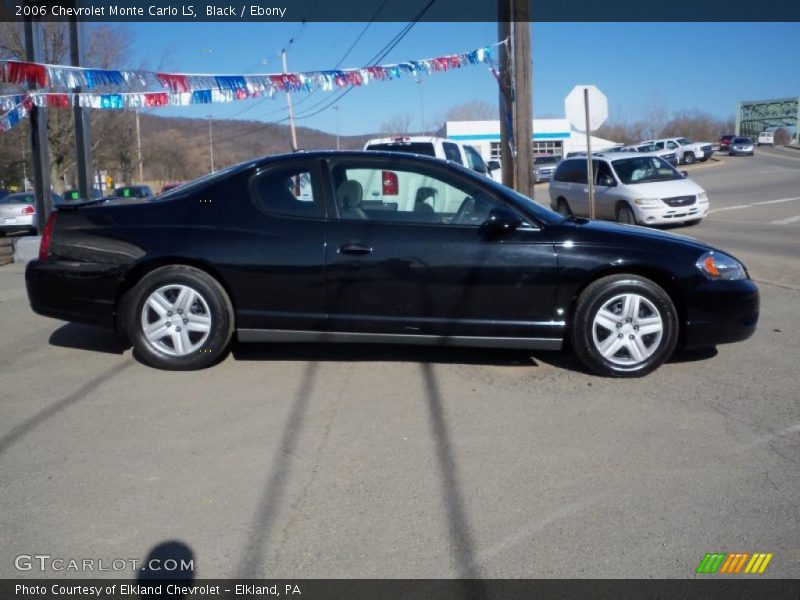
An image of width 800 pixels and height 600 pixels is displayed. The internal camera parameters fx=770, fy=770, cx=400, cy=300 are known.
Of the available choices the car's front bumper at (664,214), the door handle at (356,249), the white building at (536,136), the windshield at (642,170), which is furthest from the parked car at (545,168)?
the door handle at (356,249)

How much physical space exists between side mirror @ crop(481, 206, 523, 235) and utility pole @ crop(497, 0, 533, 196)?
7.00 m

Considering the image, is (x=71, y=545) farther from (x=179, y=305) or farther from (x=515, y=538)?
(x=179, y=305)

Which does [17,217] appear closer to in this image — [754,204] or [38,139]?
[38,139]

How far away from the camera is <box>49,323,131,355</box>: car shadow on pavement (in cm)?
638

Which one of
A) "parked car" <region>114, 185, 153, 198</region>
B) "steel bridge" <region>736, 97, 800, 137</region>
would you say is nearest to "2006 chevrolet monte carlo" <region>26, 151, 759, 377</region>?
"parked car" <region>114, 185, 153, 198</region>

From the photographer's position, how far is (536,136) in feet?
203

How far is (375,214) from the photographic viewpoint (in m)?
5.63

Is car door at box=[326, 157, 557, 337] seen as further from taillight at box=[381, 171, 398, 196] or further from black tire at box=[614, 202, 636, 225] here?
black tire at box=[614, 202, 636, 225]

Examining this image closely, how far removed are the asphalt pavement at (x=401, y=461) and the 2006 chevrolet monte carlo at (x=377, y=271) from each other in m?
0.33

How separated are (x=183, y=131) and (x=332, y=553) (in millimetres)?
95272

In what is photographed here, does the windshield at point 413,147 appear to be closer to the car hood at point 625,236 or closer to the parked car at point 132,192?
the car hood at point 625,236

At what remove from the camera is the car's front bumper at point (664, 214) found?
53.7ft
